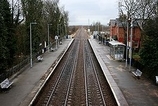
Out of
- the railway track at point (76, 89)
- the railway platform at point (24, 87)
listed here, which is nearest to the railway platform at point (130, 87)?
the railway track at point (76, 89)

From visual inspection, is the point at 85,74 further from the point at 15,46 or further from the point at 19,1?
the point at 19,1

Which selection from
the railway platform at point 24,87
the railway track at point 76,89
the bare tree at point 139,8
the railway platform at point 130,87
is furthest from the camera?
the bare tree at point 139,8

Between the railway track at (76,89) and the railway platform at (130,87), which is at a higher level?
the railway platform at (130,87)

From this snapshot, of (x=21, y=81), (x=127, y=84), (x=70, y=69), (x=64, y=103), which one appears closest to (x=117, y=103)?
(x=64, y=103)

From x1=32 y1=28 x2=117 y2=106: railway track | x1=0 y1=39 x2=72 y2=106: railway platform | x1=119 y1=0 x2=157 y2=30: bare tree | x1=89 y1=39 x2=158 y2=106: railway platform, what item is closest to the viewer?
x1=0 y1=39 x2=72 y2=106: railway platform

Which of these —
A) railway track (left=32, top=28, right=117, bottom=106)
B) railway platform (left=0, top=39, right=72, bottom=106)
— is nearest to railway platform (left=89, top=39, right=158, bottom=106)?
railway track (left=32, top=28, right=117, bottom=106)

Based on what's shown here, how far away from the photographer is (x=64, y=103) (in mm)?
17484

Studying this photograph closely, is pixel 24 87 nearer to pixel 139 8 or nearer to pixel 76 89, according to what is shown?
pixel 76 89

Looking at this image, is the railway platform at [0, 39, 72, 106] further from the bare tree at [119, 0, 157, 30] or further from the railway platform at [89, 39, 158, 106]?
the bare tree at [119, 0, 157, 30]

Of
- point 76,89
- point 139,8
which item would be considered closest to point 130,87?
point 76,89

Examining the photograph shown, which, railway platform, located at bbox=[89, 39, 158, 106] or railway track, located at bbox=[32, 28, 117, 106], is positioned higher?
railway platform, located at bbox=[89, 39, 158, 106]

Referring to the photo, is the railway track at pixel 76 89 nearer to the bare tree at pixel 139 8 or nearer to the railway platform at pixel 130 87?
the railway platform at pixel 130 87

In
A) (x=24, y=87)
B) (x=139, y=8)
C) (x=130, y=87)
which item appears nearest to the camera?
(x=24, y=87)

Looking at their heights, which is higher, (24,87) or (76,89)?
(24,87)
